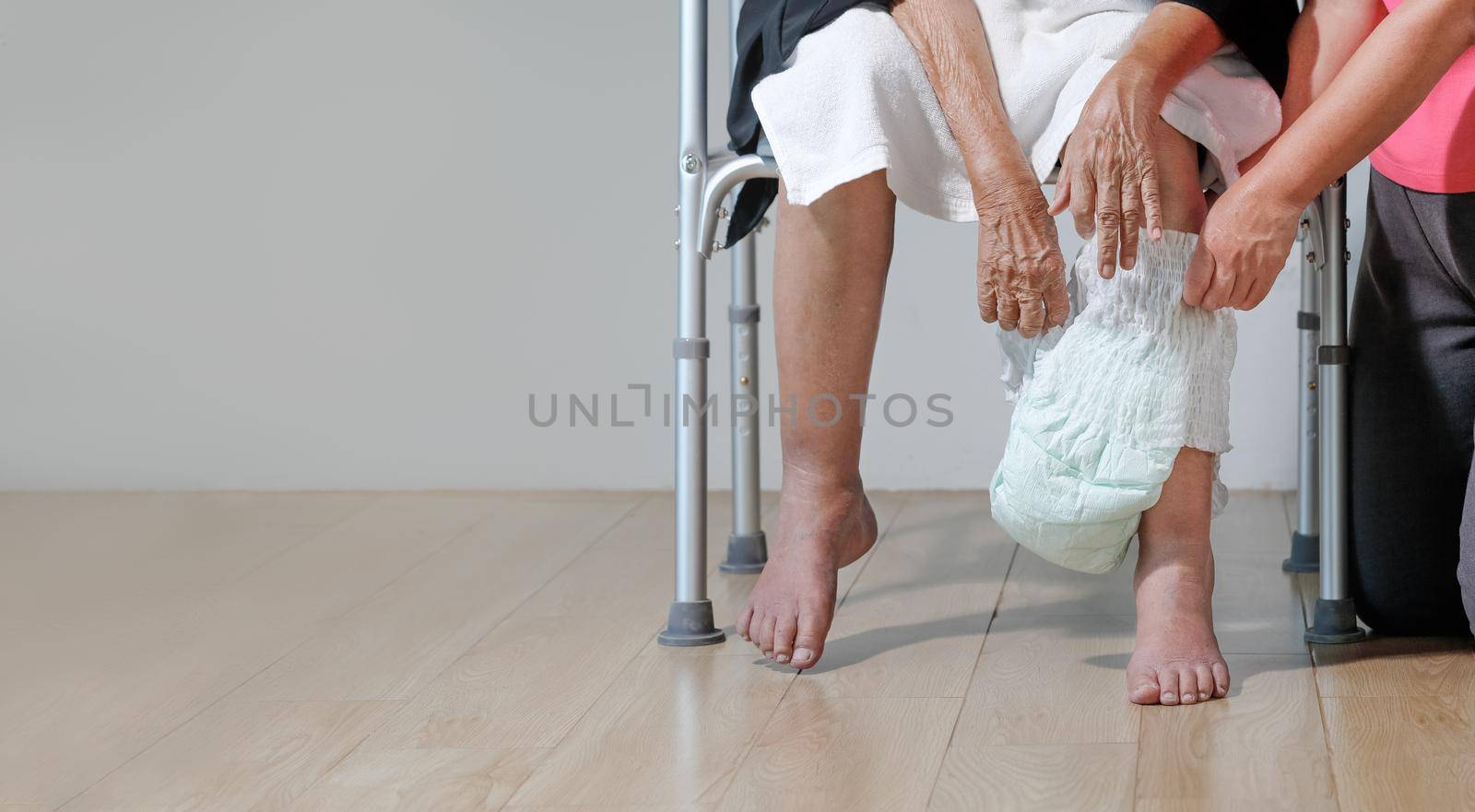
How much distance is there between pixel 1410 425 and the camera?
1167mm

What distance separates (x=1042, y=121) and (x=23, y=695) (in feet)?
2.82

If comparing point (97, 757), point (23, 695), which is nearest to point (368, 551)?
point (23, 695)

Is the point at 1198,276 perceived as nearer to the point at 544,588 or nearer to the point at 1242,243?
the point at 1242,243

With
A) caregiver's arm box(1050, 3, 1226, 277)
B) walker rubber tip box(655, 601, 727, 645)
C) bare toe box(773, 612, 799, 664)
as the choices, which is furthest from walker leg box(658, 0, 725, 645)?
caregiver's arm box(1050, 3, 1226, 277)

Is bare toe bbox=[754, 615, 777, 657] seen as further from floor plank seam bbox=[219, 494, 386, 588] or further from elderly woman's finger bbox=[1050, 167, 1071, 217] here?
floor plank seam bbox=[219, 494, 386, 588]

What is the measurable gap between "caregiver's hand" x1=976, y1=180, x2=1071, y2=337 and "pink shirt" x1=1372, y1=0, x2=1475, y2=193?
0.27m

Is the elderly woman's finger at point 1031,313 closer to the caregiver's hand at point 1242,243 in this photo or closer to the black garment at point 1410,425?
the caregiver's hand at point 1242,243

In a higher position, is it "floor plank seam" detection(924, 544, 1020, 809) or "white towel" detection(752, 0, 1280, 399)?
"white towel" detection(752, 0, 1280, 399)

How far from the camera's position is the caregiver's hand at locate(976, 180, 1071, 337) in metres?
1.03

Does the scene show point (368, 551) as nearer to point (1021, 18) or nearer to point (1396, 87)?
point (1021, 18)

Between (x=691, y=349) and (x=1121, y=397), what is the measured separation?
0.35 meters

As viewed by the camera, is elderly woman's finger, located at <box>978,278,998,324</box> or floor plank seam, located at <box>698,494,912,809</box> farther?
elderly woman's finger, located at <box>978,278,998,324</box>

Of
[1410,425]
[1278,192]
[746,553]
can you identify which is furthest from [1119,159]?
[746,553]

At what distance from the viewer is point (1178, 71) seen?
1030mm
